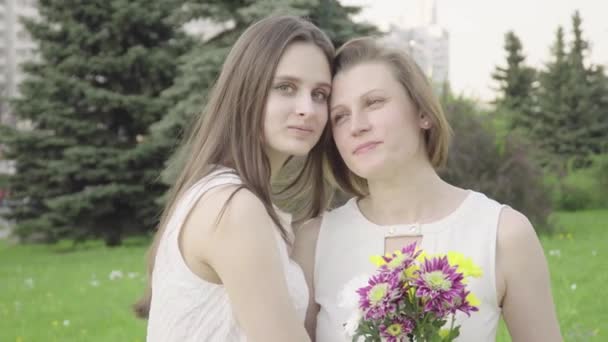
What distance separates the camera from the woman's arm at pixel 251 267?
2.12 meters

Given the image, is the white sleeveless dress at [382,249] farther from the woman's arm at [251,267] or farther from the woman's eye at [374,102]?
the woman's eye at [374,102]

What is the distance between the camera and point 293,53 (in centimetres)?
251

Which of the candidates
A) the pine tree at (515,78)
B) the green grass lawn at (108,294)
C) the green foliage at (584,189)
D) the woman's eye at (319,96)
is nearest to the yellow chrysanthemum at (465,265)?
the woman's eye at (319,96)

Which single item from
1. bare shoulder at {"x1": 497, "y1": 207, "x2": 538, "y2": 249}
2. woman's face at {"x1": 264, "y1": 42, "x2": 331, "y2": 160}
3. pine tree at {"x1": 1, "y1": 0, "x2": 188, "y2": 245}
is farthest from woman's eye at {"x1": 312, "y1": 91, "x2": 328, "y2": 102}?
pine tree at {"x1": 1, "y1": 0, "x2": 188, "y2": 245}

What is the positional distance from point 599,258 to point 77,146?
1130cm

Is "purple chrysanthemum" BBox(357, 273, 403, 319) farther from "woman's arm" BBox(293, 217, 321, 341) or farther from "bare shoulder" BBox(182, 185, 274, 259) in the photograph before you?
"woman's arm" BBox(293, 217, 321, 341)

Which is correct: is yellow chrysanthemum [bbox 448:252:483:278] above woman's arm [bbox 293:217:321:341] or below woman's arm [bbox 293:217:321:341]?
above

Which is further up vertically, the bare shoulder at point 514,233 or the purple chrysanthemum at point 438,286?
the purple chrysanthemum at point 438,286

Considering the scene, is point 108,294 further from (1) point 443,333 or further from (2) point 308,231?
(1) point 443,333

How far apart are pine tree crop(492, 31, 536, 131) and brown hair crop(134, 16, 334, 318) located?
3244cm

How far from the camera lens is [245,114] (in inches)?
96.2

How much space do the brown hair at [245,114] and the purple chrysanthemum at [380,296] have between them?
62cm

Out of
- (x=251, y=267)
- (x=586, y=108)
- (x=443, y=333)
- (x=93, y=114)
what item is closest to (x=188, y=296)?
(x=251, y=267)

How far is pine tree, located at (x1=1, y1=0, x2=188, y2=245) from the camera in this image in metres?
15.9
